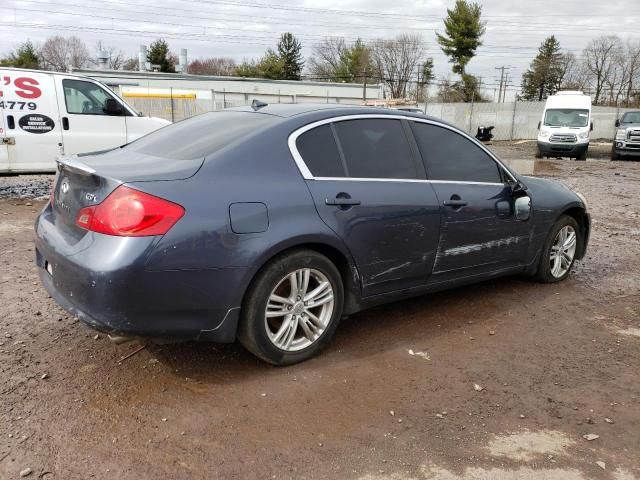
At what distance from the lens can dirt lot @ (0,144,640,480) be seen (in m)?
2.62

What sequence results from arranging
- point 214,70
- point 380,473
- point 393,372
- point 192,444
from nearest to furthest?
point 380,473 < point 192,444 < point 393,372 < point 214,70

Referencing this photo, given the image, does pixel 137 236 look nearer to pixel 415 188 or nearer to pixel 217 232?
pixel 217 232

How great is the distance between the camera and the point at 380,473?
2.55 meters

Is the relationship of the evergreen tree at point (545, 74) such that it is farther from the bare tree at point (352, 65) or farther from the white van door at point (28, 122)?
the white van door at point (28, 122)

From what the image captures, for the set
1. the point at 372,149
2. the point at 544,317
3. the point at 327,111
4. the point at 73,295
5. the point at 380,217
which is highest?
the point at 327,111

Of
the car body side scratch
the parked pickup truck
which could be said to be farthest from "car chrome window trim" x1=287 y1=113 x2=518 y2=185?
the parked pickup truck

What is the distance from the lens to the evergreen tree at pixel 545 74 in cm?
6588

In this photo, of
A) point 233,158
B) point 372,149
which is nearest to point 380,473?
point 233,158

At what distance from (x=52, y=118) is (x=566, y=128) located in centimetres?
1967

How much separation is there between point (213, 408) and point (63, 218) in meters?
1.43

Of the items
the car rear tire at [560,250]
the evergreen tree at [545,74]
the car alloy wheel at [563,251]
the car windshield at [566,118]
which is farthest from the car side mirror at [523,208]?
the evergreen tree at [545,74]

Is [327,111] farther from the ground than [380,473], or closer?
farther from the ground

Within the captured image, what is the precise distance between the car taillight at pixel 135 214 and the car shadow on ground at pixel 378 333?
3.37ft

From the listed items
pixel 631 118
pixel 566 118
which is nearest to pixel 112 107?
pixel 566 118
